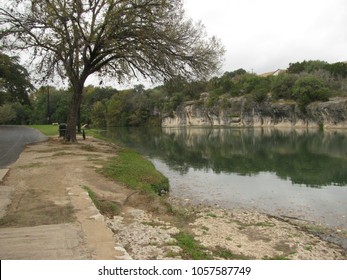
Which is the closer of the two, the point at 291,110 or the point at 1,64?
the point at 1,64

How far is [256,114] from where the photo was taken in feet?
287

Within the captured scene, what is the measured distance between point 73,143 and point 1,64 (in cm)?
811

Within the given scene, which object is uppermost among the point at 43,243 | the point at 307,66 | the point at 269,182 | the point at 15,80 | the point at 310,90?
the point at 307,66

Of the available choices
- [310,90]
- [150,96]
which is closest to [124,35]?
[310,90]

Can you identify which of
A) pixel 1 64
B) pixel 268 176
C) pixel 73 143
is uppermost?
pixel 1 64

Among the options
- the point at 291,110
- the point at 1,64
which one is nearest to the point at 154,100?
the point at 291,110

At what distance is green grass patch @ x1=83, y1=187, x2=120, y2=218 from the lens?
31.6 ft

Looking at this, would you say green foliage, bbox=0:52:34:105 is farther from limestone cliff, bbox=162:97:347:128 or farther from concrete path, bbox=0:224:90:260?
limestone cliff, bbox=162:97:347:128

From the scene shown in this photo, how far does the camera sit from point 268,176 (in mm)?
19672

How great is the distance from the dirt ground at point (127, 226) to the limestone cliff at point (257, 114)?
64.9 metres

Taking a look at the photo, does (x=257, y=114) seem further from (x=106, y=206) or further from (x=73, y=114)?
(x=106, y=206)

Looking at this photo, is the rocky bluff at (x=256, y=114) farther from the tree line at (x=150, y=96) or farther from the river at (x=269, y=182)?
the river at (x=269, y=182)

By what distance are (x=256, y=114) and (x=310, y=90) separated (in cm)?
1604

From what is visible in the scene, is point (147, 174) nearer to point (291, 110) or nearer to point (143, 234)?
point (143, 234)
